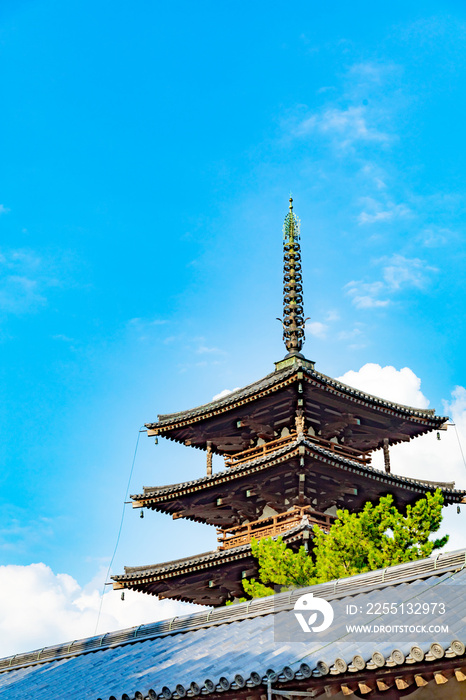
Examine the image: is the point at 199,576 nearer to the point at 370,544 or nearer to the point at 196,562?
the point at 196,562

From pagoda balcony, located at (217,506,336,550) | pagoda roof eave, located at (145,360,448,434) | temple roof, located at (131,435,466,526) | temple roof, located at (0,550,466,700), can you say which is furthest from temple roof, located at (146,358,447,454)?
temple roof, located at (0,550,466,700)

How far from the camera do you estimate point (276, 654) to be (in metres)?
11.9

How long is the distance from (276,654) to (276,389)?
1760 centimetres

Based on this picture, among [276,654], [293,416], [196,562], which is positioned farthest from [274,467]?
[276,654]

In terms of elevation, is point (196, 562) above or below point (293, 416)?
below

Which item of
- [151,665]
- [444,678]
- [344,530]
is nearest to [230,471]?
[344,530]

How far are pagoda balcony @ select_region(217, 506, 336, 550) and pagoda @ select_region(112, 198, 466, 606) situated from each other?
5 cm

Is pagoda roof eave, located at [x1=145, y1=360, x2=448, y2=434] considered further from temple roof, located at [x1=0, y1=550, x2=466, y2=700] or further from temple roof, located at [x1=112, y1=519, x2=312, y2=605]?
temple roof, located at [x1=0, y1=550, x2=466, y2=700]

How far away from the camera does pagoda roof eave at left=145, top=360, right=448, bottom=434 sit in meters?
28.7

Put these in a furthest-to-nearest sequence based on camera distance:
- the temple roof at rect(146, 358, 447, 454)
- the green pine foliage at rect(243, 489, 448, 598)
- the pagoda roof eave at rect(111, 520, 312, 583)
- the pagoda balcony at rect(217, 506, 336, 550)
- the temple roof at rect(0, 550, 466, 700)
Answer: the temple roof at rect(146, 358, 447, 454), the pagoda balcony at rect(217, 506, 336, 550), the pagoda roof eave at rect(111, 520, 312, 583), the green pine foliage at rect(243, 489, 448, 598), the temple roof at rect(0, 550, 466, 700)

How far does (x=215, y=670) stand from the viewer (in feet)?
40.4

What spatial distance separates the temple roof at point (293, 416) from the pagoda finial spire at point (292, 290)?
1942mm

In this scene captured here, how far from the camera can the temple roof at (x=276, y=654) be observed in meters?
10.2

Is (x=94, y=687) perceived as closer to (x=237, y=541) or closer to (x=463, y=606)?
(x=463, y=606)
